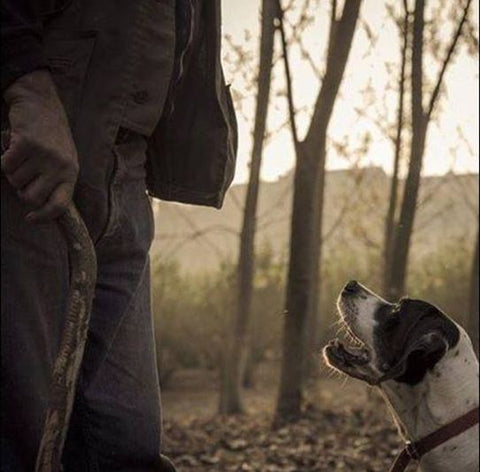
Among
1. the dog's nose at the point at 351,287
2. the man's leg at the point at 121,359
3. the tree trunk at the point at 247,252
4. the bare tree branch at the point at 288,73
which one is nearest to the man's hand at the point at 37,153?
the man's leg at the point at 121,359

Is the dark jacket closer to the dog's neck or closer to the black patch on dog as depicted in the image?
the black patch on dog

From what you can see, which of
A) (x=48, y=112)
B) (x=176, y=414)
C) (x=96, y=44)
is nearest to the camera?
(x=48, y=112)

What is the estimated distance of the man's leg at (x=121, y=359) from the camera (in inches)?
83.2

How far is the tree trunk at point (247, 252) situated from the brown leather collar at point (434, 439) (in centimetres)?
681

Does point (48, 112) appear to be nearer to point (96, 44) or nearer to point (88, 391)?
point (96, 44)

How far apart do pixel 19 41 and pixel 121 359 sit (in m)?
0.77

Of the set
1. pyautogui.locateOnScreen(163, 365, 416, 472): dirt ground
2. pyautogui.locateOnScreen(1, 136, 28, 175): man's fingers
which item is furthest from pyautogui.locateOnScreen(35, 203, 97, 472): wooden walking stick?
pyautogui.locateOnScreen(163, 365, 416, 472): dirt ground

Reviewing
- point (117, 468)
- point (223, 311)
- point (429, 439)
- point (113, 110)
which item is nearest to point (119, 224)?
point (113, 110)

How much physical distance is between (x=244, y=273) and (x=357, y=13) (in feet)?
10.5

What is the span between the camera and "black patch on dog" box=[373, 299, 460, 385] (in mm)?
3391

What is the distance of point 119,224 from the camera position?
2.12 m

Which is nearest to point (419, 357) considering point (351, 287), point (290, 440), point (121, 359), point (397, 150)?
point (351, 287)

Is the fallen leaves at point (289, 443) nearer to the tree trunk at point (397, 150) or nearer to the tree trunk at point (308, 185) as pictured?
the tree trunk at point (308, 185)

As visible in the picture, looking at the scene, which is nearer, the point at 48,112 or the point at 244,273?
the point at 48,112
